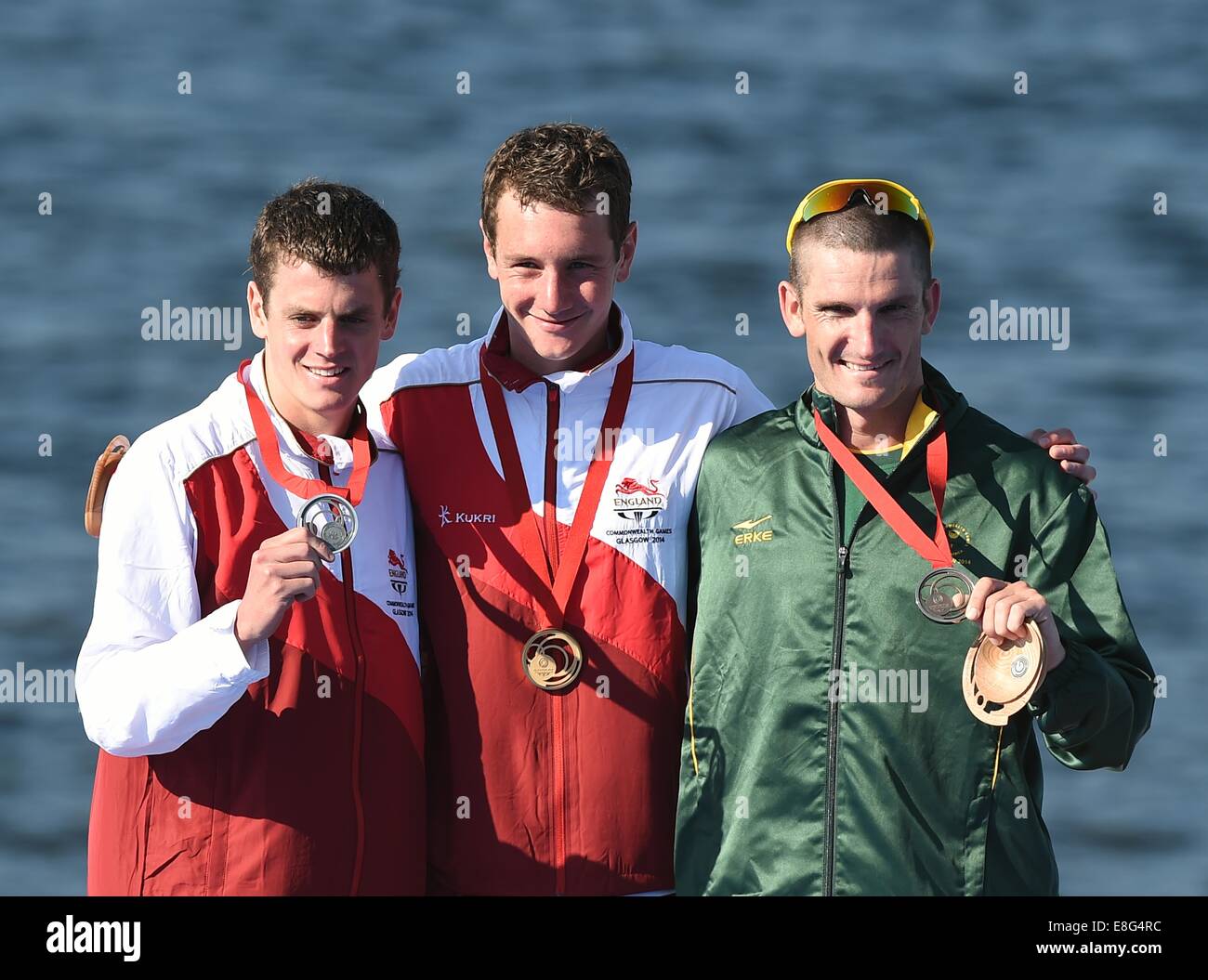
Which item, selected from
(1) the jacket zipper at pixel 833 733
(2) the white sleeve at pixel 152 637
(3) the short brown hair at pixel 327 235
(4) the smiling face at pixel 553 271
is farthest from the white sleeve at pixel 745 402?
(2) the white sleeve at pixel 152 637

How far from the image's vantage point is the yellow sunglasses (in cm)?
530

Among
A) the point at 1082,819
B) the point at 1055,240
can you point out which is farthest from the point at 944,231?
the point at 1082,819

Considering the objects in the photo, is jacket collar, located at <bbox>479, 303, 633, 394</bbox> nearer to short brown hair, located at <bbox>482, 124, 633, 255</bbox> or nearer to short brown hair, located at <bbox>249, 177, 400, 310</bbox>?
short brown hair, located at <bbox>482, 124, 633, 255</bbox>

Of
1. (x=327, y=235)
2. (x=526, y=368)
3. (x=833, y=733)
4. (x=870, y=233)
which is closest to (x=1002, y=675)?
(x=833, y=733)

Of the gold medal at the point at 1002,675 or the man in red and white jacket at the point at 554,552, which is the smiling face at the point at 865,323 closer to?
the man in red and white jacket at the point at 554,552

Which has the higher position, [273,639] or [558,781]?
[273,639]

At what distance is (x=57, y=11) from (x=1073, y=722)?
643 inches

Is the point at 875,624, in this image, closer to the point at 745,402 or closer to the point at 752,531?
the point at 752,531

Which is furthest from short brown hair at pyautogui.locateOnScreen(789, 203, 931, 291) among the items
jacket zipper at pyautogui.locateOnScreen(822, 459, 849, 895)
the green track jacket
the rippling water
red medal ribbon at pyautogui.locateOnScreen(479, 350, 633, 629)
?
the rippling water

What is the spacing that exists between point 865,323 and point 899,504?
1.51 feet

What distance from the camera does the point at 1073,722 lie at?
494 cm

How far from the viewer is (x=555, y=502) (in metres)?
5.68

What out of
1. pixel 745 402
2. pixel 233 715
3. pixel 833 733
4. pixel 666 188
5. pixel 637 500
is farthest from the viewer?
pixel 666 188

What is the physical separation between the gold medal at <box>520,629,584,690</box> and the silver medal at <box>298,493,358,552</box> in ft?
1.84
